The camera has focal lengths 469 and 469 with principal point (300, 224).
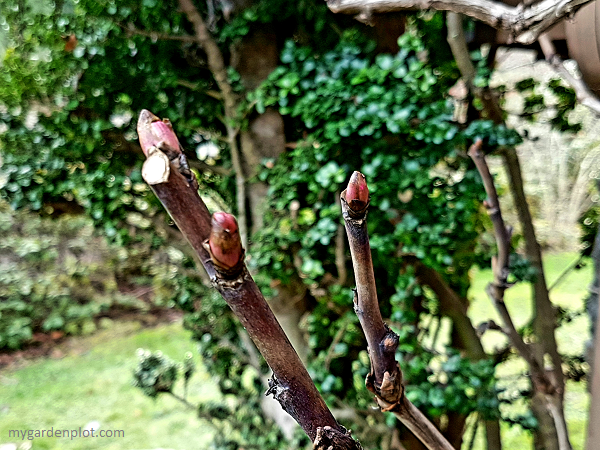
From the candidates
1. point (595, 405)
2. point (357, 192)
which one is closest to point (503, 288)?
point (595, 405)

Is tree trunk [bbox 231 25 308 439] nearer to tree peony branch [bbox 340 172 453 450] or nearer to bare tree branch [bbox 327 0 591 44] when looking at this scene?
bare tree branch [bbox 327 0 591 44]

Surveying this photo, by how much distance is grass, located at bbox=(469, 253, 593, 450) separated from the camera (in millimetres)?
2281

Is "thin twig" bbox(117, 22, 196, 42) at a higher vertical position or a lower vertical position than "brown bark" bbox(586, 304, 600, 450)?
higher

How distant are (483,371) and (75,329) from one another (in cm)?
299

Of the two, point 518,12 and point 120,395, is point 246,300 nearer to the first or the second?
point 518,12

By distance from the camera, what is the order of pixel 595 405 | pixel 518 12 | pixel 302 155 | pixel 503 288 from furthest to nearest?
1. pixel 302 155
2. pixel 503 288
3. pixel 595 405
4. pixel 518 12

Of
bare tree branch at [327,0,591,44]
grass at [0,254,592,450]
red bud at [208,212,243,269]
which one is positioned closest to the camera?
red bud at [208,212,243,269]

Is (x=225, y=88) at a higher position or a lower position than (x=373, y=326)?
higher

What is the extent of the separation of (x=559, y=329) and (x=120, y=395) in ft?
9.00

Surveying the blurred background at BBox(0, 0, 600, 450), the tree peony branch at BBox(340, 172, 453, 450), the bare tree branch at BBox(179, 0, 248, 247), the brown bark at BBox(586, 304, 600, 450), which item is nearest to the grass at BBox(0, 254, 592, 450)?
the blurred background at BBox(0, 0, 600, 450)

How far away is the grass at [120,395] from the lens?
2.28 metres

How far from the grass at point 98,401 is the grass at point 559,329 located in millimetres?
1514

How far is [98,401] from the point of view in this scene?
2.55 meters

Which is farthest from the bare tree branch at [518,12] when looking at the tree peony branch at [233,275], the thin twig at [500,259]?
the tree peony branch at [233,275]
